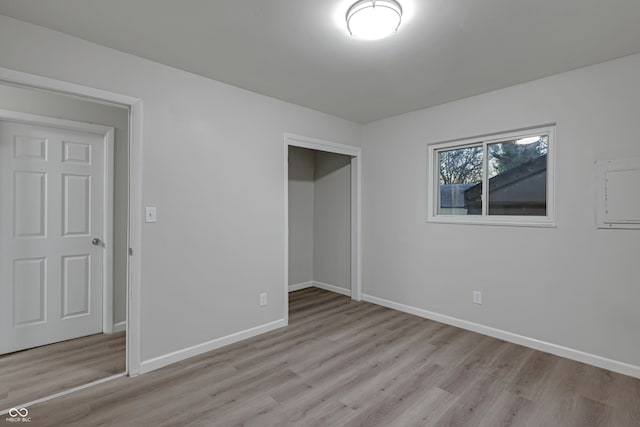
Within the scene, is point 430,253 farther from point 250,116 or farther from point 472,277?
point 250,116

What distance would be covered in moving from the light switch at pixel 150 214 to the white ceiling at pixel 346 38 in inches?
46.8

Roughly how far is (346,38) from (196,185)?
5.57ft

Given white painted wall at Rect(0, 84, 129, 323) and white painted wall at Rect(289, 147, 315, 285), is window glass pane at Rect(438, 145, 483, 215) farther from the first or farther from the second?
white painted wall at Rect(0, 84, 129, 323)

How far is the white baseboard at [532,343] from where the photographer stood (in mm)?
2418

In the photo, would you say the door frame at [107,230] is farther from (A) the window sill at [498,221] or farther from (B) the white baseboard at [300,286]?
(A) the window sill at [498,221]

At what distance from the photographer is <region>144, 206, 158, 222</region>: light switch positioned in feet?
8.08

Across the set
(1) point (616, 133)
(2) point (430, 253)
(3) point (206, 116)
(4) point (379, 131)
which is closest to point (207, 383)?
(3) point (206, 116)

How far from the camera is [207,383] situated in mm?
2283

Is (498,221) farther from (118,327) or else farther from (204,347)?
(118,327)

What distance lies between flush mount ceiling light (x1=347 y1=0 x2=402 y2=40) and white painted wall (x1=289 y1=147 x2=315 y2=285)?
3.10m

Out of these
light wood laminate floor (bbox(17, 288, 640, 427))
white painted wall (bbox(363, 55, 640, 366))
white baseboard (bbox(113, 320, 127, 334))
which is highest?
white painted wall (bbox(363, 55, 640, 366))

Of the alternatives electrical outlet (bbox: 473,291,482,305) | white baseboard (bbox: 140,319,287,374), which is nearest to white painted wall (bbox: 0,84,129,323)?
white baseboard (bbox: 140,319,287,374)

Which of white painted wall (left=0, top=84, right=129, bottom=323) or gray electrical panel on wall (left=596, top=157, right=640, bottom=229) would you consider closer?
gray electrical panel on wall (left=596, top=157, right=640, bottom=229)

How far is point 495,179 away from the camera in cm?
324
